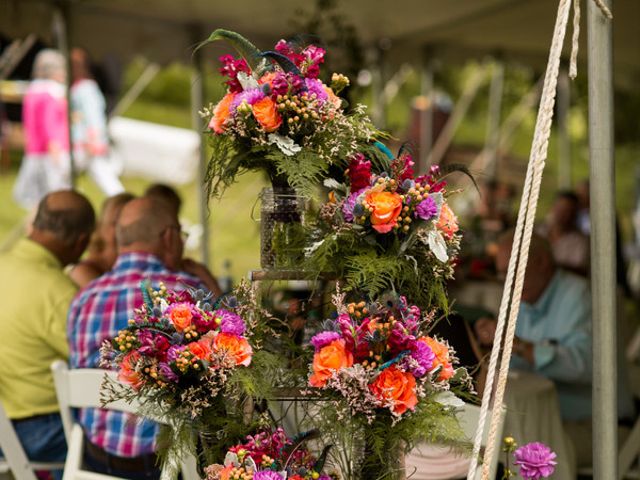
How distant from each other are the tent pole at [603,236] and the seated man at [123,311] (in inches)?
49.3

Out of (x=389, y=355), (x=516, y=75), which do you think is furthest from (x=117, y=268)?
(x=516, y=75)

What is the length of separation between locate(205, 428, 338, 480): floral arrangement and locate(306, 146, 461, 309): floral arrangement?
38 cm

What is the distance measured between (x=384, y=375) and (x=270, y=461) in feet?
1.04

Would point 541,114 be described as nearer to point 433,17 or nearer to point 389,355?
point 389,355

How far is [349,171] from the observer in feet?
7.00

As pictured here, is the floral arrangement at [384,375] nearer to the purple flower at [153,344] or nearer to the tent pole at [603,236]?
the purple flower at [153,344]

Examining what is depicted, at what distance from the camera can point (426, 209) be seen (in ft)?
6.59

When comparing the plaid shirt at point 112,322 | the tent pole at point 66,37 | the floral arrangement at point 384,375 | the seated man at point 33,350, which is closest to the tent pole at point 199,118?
the tent pole at point 66,37

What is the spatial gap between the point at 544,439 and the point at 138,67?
52.2 feet

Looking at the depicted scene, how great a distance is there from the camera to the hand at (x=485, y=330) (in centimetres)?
337

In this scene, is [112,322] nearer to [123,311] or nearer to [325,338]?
[123,311]

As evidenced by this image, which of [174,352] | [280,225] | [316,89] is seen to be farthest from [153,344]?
[316,89]

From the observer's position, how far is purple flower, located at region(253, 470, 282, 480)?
194 cm

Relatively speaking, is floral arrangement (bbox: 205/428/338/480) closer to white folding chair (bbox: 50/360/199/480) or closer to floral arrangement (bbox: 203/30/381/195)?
floral arrangement (bbox: 203/30/381/195)
